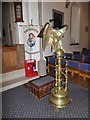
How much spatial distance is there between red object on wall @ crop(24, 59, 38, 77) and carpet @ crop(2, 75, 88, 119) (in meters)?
0.99

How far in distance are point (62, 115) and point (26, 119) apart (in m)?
0.61

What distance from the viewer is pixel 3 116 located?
2395mm

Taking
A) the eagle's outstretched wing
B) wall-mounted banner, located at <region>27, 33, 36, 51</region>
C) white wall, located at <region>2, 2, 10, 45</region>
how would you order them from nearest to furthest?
the eagle's outstretched wing < wall-mounted banner, located at <region>27, 33, 36, 51</region> < white wall, located at <region>2, 2, 10, 45</region>

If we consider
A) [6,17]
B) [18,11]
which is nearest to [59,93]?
[18,11]

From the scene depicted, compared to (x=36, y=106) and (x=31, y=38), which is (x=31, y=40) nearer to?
(x=31, y=38)

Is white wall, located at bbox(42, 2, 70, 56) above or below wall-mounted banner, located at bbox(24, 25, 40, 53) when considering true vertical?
above

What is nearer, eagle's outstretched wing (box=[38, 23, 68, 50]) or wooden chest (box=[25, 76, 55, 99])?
eagle's outstretched wing (box=[38, 23, 68, 50])

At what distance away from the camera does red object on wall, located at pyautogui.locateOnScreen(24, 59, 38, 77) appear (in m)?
4.32

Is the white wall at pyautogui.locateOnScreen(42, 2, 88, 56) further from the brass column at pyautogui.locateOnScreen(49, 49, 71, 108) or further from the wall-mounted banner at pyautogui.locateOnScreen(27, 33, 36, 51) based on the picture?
the brass column at pyautogui.locateOnScreen(49, 49, 71, 108)

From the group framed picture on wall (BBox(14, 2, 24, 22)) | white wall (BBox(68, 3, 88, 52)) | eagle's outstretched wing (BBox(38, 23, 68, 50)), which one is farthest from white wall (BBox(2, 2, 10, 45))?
white wall (BBox(68, 3, 88, 52))

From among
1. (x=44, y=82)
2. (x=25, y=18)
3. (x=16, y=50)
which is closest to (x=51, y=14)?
(x=25, y=18)

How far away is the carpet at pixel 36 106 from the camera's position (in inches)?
94.2

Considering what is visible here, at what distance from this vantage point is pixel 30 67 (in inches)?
173

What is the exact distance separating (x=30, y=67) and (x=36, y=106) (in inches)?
73.6
